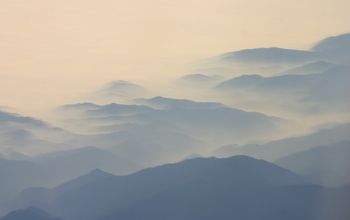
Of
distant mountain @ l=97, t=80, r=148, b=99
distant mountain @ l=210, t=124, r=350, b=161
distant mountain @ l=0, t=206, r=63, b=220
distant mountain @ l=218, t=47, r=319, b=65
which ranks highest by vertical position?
distant mountain @ l=218, t=47, r=319, b=65

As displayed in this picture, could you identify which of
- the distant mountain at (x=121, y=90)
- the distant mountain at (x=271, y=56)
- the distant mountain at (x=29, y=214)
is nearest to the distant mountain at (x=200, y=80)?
the distant mountain at (x=271, y=56)

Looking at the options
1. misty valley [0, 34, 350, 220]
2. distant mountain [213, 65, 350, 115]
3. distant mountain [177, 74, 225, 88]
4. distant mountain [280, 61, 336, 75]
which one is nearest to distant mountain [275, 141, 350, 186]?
misty valley [0, 34, 350, 220]

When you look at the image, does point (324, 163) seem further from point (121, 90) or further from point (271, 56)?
point (121, 90)

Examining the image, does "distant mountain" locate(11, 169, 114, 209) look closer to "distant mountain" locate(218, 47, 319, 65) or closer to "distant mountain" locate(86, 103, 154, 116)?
"distant mountain" locate(86, 103, 154, 116)

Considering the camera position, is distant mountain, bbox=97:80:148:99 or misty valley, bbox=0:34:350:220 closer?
misty valley, bbox=0:34:350:220

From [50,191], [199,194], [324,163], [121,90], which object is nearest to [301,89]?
[324,163]

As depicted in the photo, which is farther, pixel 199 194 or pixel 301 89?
pixel 301 89
